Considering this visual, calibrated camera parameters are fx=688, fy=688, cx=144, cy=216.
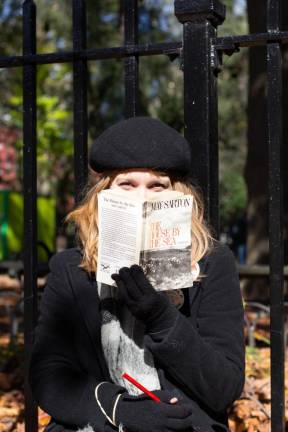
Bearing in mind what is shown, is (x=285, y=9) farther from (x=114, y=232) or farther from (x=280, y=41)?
(x=114, y=232)

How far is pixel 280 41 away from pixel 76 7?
0.78m

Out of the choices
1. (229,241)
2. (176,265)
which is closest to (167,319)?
(176,265)

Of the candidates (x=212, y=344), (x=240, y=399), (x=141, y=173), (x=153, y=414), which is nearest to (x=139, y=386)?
(x=153, y=414)

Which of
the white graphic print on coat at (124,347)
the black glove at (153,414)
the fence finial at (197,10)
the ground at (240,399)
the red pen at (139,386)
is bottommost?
the ground at (240,399)

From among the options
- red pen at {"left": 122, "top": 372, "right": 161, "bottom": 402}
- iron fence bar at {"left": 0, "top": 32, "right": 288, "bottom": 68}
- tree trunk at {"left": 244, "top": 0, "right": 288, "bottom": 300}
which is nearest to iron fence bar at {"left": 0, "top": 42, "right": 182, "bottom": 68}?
iron fence bar at {"left": 0, "top": 32, "right": 288, "bottom": 68}

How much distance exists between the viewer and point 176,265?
188cm

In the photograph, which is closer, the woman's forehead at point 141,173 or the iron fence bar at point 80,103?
the woman's forehead at point 141,173

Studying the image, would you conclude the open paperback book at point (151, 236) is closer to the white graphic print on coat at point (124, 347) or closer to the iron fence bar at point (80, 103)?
the white graphic print on coat at point (124, 347)

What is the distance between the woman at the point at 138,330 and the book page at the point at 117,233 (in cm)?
5

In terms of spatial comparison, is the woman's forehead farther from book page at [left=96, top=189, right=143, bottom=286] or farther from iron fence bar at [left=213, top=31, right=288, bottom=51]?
iron fence bar at [left=213, top=31, right=288, bottom=51]

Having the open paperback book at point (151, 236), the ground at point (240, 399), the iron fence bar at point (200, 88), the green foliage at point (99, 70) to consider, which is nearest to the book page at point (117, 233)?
the open paperback book at point (151, 236)

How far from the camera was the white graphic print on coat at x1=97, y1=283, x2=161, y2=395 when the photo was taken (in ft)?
6.57

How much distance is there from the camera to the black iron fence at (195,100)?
2.33 m

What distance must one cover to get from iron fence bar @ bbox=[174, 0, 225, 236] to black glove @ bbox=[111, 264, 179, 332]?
Result: 2.12ft
